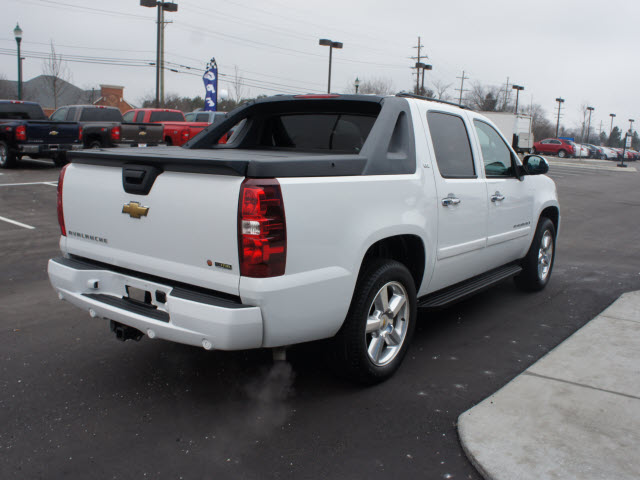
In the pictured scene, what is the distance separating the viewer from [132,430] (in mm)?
3330

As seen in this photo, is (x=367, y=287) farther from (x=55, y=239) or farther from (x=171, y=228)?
(x=55, y=239)

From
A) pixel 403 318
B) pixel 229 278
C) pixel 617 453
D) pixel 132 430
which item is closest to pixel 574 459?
pixel 617 453

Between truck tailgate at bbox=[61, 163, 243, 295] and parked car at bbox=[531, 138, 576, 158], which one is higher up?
parked car at bbox=[531, 138, 576, 158]

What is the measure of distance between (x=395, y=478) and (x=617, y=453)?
1.21m

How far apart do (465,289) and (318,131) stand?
1.74 m

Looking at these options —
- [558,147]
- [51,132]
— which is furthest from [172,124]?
[558,147]

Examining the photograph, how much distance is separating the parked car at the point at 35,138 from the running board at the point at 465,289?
49.8 ft

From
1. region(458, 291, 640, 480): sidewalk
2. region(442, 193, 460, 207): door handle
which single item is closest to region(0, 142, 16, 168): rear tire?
region(442, 193, 460, 207): door handle

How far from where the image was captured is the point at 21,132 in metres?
17.0

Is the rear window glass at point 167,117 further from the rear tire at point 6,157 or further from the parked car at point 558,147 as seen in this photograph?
the parked car at point 558,147

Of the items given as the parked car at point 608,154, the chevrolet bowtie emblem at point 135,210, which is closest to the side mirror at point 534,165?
the chevrolet bowtie emblem at point 135,210

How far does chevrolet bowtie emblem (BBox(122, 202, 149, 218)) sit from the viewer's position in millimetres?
3375

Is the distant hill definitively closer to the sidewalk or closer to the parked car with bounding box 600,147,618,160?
the parked car with bounding box 600,147,618,160

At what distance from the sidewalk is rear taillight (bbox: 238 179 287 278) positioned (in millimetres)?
1460
